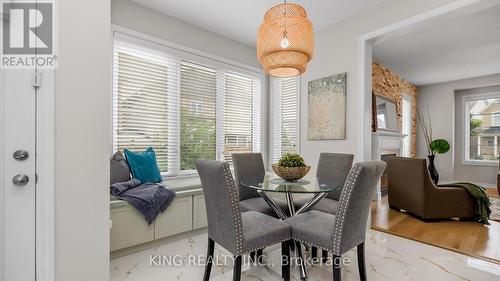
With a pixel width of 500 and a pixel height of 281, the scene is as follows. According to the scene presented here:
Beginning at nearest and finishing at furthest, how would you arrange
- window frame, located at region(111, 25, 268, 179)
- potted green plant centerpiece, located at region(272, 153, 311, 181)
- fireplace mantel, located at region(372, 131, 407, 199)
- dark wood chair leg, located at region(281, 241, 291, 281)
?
dark wood chair leg, located at region(281, 241, 291, 281) < potted green plant centerpiece, located at region(272, 153, 311, 181) < window frame, located at region(111, 25, 268, 179) < fireplace mantel, located at region(372, 131, 407, 199)

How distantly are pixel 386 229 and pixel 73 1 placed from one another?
3.79 metres

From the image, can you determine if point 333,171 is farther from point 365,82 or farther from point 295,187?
point 365,82

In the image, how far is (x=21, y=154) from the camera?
52.3 inches

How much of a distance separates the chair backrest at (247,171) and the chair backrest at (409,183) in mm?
2315

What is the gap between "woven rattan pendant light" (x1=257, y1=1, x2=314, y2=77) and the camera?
2010 mm

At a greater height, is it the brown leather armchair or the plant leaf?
the plant leaf

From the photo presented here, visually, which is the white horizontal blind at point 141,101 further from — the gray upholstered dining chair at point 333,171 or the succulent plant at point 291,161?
the gray upholstered dining chair at point 333,171

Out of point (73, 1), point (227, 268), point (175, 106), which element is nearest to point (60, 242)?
point (227, 268)

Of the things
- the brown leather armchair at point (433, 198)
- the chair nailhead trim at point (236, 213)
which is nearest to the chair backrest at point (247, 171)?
the chair nailhead trim at point (236, 213)

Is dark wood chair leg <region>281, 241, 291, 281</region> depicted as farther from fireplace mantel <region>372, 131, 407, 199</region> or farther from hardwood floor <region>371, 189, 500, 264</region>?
fireplace mantel <region>372, 131, 407, 199</region>

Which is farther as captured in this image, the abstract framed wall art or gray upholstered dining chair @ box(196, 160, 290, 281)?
the abstract framed wall art

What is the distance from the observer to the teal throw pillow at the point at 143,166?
276 cm

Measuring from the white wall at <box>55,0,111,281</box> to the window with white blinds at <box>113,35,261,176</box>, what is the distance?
1.44m

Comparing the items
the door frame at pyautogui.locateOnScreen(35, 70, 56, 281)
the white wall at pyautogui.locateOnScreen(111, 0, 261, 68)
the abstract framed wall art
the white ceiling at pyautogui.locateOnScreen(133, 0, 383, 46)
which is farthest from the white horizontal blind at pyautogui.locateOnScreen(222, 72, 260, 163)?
Answer: the door frame at pyautogui.locateOnScreen(35, 70, 56, 281)
